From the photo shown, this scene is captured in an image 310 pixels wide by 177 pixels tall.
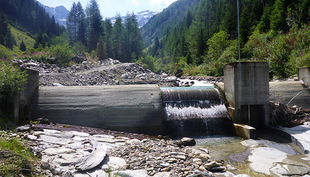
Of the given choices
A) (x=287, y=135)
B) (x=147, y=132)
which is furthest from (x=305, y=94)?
(x=147, y=132)

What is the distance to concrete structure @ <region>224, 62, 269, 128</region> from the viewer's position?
964cm

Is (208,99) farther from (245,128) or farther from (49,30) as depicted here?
(49,30)

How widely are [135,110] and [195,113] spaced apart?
9.37 feet

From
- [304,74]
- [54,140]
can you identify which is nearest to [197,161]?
[54,140]

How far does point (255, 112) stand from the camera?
1003cm

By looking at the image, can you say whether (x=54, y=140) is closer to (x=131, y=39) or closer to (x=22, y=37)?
(x=131, y=39)

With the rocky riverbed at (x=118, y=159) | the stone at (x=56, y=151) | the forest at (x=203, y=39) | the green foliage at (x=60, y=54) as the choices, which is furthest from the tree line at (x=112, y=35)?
the stone at (x=56, y=151)

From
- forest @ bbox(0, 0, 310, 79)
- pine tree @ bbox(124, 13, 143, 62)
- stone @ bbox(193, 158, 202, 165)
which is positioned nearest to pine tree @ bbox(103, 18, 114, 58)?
forest @ bbox(0, 0, 310, 79)

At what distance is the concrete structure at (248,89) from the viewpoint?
31.6 feet

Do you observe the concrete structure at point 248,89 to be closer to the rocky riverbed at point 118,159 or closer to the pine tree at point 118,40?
the rocky riverbed at point 118,159

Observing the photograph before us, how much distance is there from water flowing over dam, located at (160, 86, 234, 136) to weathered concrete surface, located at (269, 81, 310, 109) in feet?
10.5

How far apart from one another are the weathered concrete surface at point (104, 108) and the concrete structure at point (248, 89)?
3.65 m

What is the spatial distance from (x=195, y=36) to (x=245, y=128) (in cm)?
4894

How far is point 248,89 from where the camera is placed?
9695 millimetres
